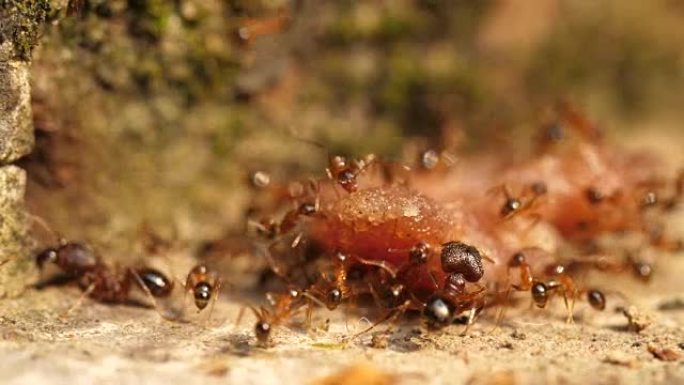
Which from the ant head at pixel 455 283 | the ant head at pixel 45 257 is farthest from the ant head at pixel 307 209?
the ant head at pixel 45 257

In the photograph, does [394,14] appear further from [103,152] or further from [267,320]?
[267,320]

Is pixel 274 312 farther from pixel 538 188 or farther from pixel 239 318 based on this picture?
pixel 538 188

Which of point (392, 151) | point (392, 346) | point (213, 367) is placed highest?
point (392, 151)

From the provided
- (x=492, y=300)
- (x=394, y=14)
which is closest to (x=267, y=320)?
(x=492, y=300)

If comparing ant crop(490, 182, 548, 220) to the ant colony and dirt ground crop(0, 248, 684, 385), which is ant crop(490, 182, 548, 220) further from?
dirt ground crop(0, 248, 684, 385)

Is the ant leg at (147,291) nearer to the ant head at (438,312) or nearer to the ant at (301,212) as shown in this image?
the ant at (301,212)

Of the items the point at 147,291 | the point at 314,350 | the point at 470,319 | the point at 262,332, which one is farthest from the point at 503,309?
the point at 147,291

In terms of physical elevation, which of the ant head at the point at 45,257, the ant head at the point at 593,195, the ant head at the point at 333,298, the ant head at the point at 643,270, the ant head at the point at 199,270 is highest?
the ant head at the point at 593,195
